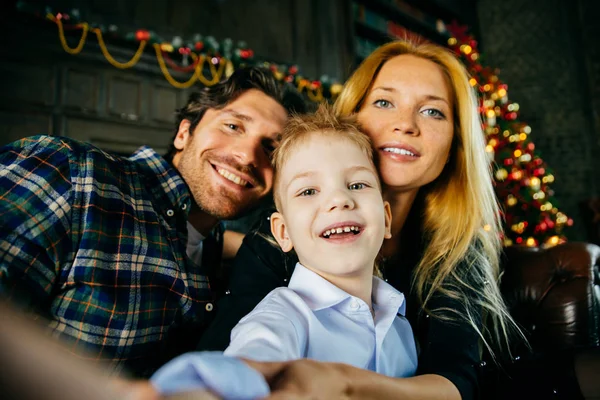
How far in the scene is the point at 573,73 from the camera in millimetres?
6766

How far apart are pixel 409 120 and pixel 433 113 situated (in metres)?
0.14

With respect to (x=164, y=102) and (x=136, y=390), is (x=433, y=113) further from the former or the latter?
(x=164, y=102)

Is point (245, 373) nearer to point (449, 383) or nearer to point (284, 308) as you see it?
point (284, 308)

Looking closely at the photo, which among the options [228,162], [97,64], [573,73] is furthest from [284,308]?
[573,73]

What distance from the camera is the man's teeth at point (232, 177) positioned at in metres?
1.51

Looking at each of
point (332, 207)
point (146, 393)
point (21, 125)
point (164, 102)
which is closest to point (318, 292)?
point (332, 207)

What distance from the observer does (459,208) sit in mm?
1472

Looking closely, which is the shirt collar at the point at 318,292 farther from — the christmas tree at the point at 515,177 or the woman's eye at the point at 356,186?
the christmas tree at the point at 515,177

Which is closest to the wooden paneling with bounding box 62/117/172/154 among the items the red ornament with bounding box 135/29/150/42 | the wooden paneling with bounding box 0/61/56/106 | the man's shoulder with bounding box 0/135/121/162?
the wooden paneling with bounding box 0/61/56/106

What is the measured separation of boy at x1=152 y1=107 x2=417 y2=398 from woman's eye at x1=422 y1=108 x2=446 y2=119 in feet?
1.33

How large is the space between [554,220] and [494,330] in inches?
180

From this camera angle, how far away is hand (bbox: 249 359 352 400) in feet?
1.72

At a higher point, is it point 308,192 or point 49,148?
point 49,148

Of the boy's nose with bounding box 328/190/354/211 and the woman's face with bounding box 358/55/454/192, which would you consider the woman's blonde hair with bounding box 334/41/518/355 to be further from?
the boy's nose with bounding box 328/190/354/211
